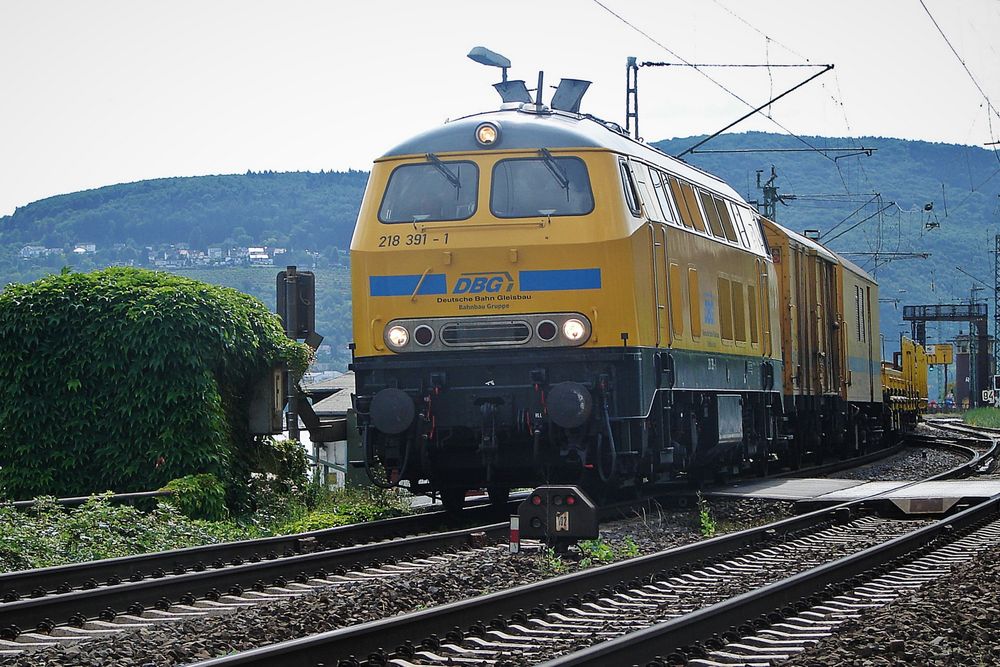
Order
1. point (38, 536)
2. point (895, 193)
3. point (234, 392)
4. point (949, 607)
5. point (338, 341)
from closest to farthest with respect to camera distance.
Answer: point (949, 607), point (38, 536), point (234, 392), point (338, 341), point (895, 193)

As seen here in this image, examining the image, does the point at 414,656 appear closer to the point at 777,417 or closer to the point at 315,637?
the point at 315,637

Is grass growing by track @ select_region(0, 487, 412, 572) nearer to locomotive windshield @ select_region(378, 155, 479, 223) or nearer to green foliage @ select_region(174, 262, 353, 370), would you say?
locomotive windshield @ select_region(378, 155, 479, 223)

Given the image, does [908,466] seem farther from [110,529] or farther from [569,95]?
[110,529]

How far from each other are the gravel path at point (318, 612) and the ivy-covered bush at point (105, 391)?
14.3 feet

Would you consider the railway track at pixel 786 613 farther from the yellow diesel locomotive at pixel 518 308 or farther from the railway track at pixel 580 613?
the yellow diesel locomotive at pixel 518 308

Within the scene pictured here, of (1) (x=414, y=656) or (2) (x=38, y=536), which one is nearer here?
(1) (x=414, y=656)

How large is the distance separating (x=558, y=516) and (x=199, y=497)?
464cm

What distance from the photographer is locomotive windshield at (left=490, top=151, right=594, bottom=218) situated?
12680 mm

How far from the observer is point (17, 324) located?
46.0 ft

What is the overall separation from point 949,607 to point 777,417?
1156cm

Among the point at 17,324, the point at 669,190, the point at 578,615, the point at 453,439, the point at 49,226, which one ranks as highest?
the point at 49,226

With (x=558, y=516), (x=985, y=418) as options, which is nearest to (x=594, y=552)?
(x=558, y=516)

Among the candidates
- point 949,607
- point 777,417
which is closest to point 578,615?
point 949,607

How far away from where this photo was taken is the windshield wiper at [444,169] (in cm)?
1291
